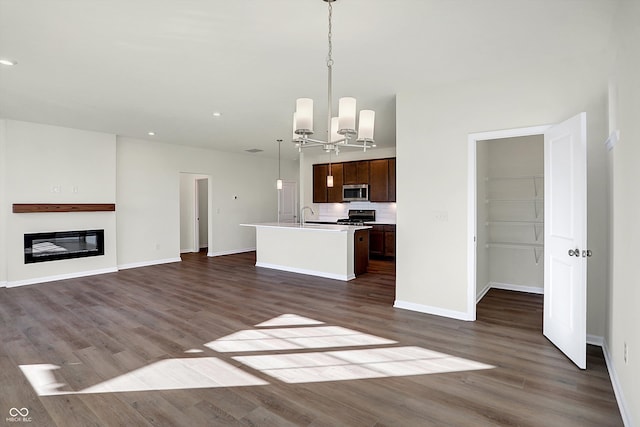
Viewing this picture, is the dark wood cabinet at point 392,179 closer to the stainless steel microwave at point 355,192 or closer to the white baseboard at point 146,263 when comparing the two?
the stainless steel microwave at point 355,192

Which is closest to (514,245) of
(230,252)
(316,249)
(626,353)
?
(626,353)

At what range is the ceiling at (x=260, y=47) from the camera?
2.34 m

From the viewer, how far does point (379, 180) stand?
813cm

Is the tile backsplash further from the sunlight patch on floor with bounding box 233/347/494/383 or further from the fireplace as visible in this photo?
the sunlight patch on floor with bounding box 233/347/494/383

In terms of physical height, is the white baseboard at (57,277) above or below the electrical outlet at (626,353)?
below

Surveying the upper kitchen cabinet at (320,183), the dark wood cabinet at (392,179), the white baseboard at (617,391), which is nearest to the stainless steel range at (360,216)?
the dark wood cabinet at (392,179)

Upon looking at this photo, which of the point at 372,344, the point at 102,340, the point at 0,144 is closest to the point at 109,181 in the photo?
the point at 0,144

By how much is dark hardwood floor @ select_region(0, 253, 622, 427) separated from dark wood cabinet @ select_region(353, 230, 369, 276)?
1497mm

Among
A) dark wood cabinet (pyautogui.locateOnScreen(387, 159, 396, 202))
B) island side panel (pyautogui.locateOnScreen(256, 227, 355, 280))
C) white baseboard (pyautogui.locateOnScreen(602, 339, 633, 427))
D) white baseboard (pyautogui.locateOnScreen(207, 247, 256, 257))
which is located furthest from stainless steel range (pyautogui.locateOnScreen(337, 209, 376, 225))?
white baseboard (pyautogui.locateOnScreen(602, 339, 633, 427))

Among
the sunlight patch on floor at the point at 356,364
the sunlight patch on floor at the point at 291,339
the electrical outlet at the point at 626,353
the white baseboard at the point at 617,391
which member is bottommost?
the sunlight patch on floor at the point at 356,364

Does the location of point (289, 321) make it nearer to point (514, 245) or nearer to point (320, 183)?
point (514, 245)

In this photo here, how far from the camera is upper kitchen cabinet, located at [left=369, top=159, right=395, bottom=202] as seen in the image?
8.02 metres

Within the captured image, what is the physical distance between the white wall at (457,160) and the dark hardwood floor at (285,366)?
47 cm

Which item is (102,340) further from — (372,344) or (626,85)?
(626,85)
